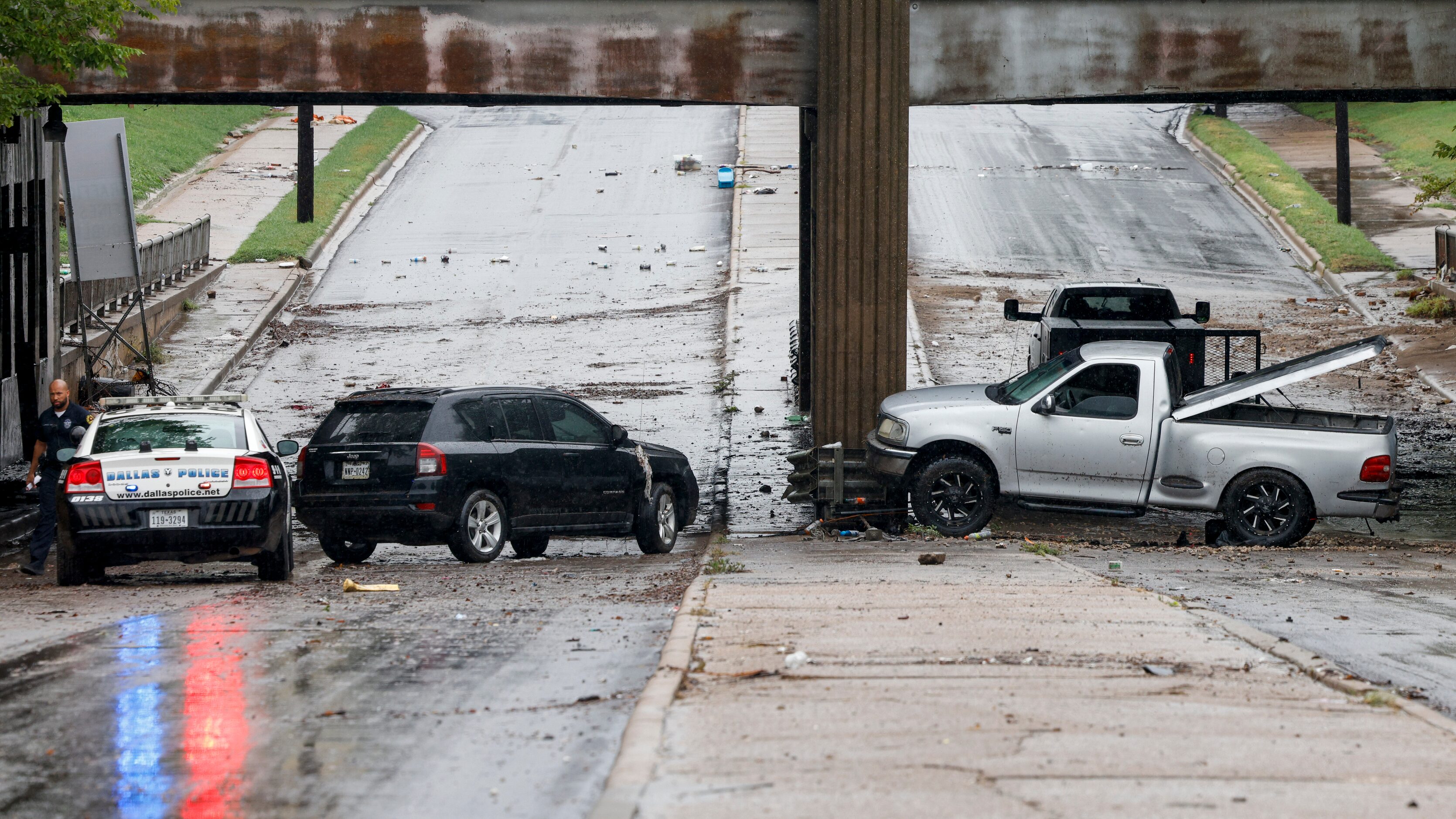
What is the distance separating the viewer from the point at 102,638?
923 centimetres

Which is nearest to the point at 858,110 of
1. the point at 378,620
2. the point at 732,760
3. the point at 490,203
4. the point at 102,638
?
the point at 378,620

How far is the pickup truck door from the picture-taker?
1480 centimetres

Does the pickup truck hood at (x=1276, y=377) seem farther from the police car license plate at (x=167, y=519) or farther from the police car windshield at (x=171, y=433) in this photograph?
the police car license plate at (x=167, y=519)

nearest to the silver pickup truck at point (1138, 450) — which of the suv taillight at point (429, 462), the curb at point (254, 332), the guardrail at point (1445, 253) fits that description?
the suv taillight at point (429, 462)

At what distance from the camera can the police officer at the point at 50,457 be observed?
13.2m

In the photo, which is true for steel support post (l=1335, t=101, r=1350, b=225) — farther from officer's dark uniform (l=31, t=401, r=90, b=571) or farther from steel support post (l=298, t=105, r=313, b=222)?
officer's dark uniform (l=31, t=401, r=90, b=571)

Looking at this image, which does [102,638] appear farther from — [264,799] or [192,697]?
[264,799]

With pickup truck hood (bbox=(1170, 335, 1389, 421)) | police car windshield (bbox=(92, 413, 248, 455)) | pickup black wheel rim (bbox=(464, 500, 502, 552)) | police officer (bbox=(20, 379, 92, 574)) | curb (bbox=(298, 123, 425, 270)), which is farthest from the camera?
curb (bbox=(298, 123, 425, 270))

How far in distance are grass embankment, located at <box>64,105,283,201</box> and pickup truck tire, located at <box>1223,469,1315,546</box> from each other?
1207 inches

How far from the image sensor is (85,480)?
11859 mm

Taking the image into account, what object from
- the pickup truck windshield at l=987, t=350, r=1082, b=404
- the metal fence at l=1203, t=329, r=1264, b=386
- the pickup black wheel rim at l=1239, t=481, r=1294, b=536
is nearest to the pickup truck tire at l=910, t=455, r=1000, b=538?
the pickup truck windshield at l=987, t=350, r=1082, b=404

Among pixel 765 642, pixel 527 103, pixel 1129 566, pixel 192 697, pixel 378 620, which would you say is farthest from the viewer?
pixel 527 103

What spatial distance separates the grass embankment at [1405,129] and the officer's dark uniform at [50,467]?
3527 cm

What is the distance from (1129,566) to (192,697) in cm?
801
